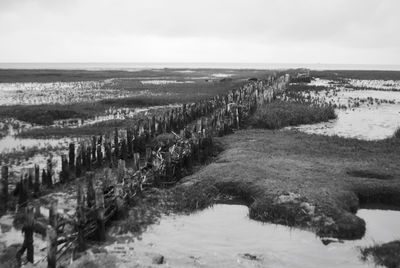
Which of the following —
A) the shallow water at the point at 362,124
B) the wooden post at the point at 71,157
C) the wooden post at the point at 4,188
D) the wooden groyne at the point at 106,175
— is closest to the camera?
the wooden groyne at the point at 106,175

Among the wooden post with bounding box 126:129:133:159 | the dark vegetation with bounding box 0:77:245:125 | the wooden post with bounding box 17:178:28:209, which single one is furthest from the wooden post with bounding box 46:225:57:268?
the dark vegetation with bounding box 0:77:245:125

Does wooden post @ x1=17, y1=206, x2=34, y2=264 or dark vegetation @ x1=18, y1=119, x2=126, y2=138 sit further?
dark vegetation @ x1=18, y1=119, x2=126, y2=138

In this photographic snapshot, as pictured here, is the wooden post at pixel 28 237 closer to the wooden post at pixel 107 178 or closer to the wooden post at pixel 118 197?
the wooden post at pixel 118 197

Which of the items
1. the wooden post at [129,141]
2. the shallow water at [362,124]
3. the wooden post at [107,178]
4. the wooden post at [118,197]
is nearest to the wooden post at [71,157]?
the wooden post at [129,141]

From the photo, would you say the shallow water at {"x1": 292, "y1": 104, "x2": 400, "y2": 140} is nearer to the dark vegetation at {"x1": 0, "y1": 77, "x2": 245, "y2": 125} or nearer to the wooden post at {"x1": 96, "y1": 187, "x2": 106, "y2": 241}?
the dark vegetation at {"x1": 0, "y1": 77, "x2": 245, "y2": 125}

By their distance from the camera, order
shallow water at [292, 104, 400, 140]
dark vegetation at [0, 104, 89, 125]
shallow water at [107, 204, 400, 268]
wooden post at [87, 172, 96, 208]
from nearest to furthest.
Result: shallow water at [107, 204, 400, 268] → wooden post at [87, 172, 96, 208] → shallow water at [292, 104, 400, 140] → dark vegetation at [0, 104, 89, 125]

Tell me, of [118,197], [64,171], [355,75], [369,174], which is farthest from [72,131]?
[355,75]
